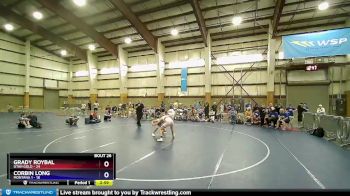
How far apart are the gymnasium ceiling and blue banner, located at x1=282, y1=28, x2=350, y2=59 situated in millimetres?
2526

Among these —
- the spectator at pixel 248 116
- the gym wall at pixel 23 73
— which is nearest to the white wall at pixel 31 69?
the gym wall at pixel 23 73

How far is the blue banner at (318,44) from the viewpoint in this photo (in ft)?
67.3

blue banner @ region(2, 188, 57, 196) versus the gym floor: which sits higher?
blue banner @ region(2, 188, 57, 196)

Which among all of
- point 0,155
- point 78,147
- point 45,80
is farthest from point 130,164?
point 45,80

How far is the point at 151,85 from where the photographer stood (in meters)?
34.2

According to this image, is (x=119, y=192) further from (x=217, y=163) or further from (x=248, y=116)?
(x=248, y=116)

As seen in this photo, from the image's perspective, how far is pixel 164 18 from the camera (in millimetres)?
26109

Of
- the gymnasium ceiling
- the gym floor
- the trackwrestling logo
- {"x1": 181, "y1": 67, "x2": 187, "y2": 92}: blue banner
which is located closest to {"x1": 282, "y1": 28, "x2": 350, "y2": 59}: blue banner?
the trackwrestling logo

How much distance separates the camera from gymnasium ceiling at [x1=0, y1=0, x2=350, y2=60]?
22.5m

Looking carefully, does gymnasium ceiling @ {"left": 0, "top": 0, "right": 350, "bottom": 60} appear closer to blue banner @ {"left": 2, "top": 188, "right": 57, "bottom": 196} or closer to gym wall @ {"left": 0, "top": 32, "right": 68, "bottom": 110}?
gym wall @ {"left": 0, "top": 32, "right": 68, "bottom": 110}

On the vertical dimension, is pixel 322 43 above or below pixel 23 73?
above
